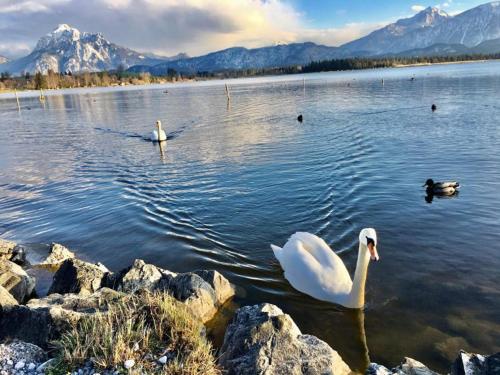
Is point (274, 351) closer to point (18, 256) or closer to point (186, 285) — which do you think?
point (186, 285)

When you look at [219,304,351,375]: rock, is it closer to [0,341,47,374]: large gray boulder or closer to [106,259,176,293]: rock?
[0,341,47,374]: large gray boulder

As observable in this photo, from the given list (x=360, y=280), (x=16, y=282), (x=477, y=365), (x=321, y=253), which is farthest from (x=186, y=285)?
(x=477, y=365)

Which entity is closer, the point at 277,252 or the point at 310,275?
the point at 310,275

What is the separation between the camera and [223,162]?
870 inches

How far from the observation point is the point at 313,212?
1405 centimetres

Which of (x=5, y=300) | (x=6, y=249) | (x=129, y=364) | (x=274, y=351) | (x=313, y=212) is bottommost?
(x=313, y=212)

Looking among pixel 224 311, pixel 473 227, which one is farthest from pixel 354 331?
pixel 473 227

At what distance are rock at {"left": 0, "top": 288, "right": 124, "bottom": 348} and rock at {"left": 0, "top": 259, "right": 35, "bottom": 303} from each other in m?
2.34

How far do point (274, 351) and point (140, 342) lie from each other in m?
1.77

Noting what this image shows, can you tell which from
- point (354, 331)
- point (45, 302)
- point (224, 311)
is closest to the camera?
point (45, 302)

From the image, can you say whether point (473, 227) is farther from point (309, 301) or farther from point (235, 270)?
point (235, 270)

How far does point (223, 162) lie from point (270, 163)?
267 cm

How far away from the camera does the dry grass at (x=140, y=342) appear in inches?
181

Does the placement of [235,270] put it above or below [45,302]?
below
